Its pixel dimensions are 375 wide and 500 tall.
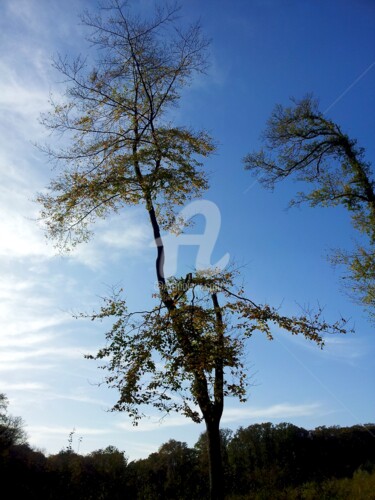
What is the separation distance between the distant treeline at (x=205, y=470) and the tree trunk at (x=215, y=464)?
311 centimetres

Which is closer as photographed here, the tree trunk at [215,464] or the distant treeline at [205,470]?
the tree trunk at [215,464]

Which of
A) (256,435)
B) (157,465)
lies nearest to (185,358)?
(157,465)

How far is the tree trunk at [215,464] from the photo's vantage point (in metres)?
12.0

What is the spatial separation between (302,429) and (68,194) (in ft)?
79.9

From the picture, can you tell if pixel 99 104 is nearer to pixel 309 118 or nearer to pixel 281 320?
pixel 309 118

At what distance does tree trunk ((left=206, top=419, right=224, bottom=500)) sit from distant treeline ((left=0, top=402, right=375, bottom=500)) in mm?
3113

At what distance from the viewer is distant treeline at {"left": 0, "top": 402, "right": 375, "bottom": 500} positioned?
637 inches

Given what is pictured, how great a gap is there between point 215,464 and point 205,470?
10.2 meters

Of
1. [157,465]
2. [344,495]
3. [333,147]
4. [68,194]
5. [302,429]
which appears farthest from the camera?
[302,429]

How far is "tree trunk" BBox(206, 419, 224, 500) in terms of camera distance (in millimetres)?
12023

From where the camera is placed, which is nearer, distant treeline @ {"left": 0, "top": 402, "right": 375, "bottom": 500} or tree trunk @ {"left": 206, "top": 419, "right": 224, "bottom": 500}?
tree trunk @ {"left": 206, "top": 419, "right": 224, "bottom": 500}

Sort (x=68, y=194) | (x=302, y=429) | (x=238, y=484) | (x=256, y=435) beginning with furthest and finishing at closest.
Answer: (x=302, y=429), (x=256, y=435), (x=238, y=484), (x=68, y=194)

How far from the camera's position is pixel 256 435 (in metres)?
26.6

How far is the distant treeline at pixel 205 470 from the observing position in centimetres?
1617
